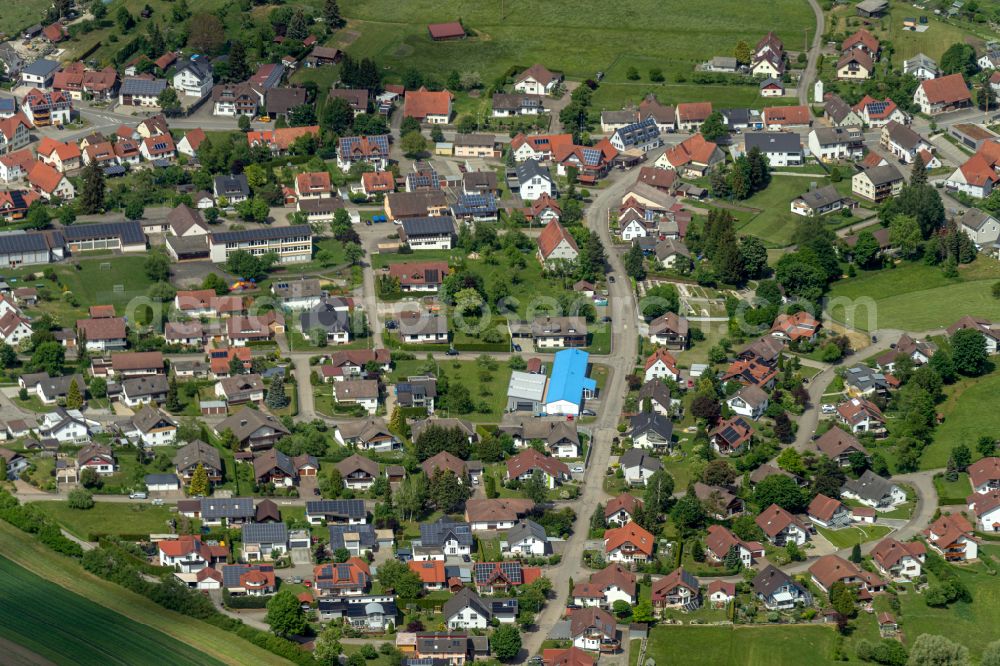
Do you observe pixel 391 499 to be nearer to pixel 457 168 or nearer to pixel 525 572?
pixel 525 572

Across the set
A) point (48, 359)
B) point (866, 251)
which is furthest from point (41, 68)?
point (866, 251)

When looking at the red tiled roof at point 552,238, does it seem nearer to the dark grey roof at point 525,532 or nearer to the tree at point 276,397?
the tree at point 276,397

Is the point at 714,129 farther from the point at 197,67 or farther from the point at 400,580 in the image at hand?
the point at 400,580

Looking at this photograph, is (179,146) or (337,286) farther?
(179,146)

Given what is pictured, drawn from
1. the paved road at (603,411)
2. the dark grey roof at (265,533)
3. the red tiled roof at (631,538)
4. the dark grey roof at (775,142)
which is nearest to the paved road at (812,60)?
the dark grey roof at (775,142)

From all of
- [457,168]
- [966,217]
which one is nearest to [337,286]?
[457,168]

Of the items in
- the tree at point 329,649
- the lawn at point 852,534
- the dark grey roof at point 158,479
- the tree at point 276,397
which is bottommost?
the lawn at point 852,534

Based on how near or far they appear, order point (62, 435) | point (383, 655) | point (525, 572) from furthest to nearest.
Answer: point (62, 435), point (525, 572), point (383, 655)
